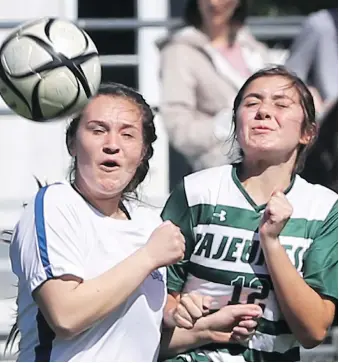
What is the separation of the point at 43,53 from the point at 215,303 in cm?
91

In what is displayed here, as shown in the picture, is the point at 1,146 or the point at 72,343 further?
the point at 1,146

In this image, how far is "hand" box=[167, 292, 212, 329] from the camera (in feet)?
11.5

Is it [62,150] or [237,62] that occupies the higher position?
[237,62]

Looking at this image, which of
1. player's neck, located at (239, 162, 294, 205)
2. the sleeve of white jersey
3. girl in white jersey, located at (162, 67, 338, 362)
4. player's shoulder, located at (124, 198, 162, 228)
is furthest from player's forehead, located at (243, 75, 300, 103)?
the sleeve of white jersey

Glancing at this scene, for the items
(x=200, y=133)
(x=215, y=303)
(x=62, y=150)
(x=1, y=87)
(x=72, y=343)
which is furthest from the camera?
(x=62, y=150)

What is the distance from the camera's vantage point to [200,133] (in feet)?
19.1

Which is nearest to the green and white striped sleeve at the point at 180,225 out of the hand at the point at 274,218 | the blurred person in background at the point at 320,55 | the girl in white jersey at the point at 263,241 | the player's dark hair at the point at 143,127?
the girl in white jersey at the point at 263,241

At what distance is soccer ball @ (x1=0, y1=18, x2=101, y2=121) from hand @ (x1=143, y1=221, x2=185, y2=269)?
0.56 m

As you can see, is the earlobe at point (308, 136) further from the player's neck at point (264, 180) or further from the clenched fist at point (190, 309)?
the clenched fist at point (190, 309)

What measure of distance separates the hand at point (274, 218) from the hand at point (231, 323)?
8.0 inches

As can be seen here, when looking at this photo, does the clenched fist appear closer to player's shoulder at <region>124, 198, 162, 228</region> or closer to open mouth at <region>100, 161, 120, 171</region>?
player's shoulder at <region>124, 198, 162, 228</region>

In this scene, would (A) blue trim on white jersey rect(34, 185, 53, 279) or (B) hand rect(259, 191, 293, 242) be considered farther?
(B) hand rect(259, 191, 293, 242)

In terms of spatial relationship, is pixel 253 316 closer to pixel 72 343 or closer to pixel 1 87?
pixel 72 343

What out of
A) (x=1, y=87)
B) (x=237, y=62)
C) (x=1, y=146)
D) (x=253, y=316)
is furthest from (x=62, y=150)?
(x=253, y=316)
